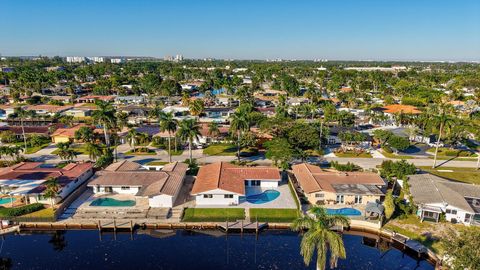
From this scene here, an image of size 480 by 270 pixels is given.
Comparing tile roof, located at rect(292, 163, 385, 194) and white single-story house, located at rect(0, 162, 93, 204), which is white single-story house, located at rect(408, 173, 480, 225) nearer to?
tile roof, located at rect(292, 163, 385, 194)

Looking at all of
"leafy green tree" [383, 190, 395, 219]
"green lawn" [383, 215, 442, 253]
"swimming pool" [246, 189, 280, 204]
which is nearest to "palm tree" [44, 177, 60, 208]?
"swimming pool" [246, 189, 280, 204]

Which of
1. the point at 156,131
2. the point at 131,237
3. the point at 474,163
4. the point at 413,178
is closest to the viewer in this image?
the point at 131,237

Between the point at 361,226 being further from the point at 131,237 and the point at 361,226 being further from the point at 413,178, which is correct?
the point at 131,237

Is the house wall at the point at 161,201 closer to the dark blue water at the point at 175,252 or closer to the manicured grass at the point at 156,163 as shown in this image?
the dark blue water at the point at 175,252

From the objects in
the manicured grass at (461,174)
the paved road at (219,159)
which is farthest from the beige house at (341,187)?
the manicured grass at (461,174)

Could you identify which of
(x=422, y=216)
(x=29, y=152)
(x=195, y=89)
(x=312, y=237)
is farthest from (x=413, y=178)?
(x=195, y=89)

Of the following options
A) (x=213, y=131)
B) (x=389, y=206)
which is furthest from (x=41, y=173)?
(x=389, y=206)
